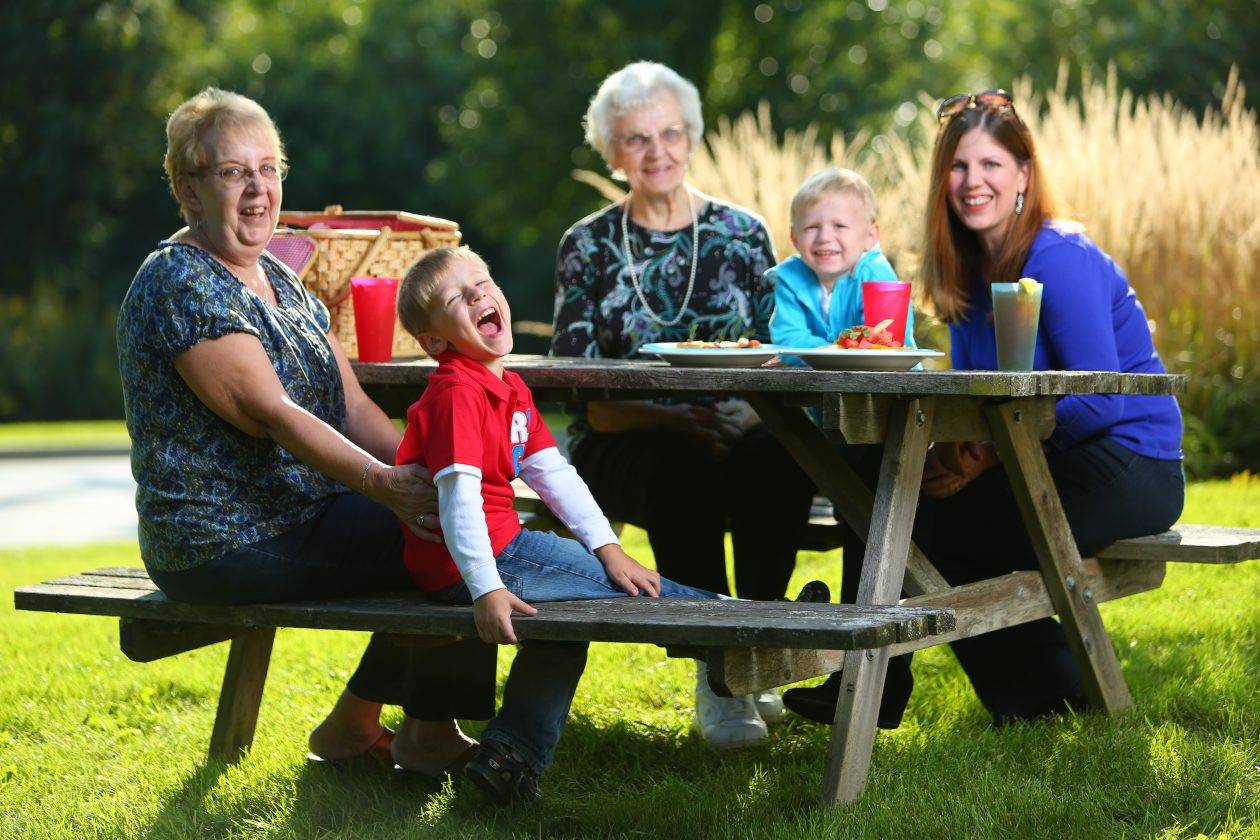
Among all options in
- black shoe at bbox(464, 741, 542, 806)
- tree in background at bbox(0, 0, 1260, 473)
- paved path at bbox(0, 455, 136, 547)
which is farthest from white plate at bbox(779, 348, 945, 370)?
tree in background at bbox(0, 0, 1260, 473)

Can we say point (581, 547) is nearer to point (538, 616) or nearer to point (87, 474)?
point (538, 616)

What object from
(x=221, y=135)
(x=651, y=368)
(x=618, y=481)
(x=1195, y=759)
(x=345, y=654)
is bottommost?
(x=345, y=654)

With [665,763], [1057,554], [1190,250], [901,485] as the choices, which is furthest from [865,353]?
[1190,250]

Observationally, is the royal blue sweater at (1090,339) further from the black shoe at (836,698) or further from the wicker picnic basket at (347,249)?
the wicker picnic basket at (347,249)

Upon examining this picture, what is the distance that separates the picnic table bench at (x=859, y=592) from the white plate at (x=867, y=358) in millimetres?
74

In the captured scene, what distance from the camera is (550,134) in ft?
86.9

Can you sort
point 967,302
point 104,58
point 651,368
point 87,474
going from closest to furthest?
point 651,368 → point 967,302 → point 87,474 → point 104,58

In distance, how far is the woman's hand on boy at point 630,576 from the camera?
10.4 ft

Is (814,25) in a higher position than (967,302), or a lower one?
higher

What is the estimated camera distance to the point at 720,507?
4.16 metres

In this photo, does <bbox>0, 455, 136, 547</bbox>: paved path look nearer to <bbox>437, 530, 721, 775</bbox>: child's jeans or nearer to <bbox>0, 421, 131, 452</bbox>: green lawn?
<bbox>0, 421, 131, 452</bbox>: green lawn

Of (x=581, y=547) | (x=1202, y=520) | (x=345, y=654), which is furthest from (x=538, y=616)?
(x=1202, y=520)

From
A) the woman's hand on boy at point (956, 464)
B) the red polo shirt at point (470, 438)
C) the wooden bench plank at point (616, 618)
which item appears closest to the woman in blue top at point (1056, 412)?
the woman's hand on boy at point (956, 464)

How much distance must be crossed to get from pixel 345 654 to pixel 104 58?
76.0 ft
